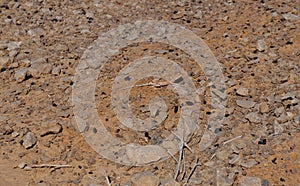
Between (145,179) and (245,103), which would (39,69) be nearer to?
(145,179)

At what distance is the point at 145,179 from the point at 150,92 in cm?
74

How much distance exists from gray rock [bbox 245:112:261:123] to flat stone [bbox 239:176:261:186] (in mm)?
464

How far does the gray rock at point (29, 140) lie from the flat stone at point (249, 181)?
50.4 inches

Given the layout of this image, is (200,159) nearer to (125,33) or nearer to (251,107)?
(251,107)

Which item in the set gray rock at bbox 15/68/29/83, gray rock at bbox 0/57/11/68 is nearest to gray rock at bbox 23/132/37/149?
gray rock at bbox 15/68/29/83

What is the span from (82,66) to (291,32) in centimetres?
167

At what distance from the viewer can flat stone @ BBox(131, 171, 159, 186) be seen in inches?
110

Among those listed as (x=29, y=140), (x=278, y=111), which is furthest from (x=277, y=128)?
(x=29, y=140)

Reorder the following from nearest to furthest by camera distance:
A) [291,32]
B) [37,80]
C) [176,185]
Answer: [176,185] → [37,80] → [291,32]

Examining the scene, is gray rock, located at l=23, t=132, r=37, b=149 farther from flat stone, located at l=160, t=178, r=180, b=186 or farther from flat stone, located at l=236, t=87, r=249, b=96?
flat stone, located at l=236, t=87, r=249, b=96

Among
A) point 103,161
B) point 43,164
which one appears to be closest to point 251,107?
point 103,161

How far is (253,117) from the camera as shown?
125 inches

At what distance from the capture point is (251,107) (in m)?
3.25

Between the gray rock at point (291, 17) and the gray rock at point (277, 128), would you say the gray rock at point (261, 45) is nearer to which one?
the gray rock at point (291, 17)
